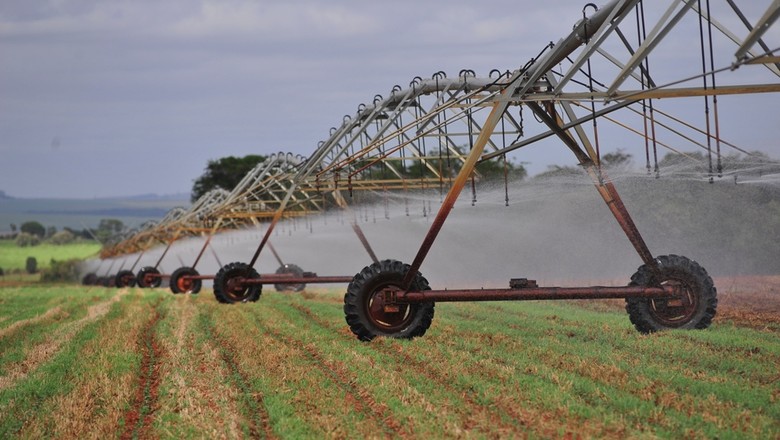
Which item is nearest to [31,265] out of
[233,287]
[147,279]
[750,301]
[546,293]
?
[147,279]

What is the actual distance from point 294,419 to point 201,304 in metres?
18.5

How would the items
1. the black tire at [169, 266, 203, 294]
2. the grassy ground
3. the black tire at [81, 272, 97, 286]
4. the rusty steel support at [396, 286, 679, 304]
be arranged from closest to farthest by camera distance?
the grassy ground → the rusty steel support at [396, 286, 679, 304] → the black tire at [169, 266, 203, 294] → the black tire at [81, 272, 97, 286]

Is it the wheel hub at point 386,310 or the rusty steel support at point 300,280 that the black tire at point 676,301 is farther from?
the rusty steel support at point 300,280

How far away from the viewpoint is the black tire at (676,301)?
14.1m

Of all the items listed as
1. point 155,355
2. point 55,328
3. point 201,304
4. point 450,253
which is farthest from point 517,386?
point 450,253

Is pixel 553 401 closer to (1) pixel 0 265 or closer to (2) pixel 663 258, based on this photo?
(2) pixel 663 258

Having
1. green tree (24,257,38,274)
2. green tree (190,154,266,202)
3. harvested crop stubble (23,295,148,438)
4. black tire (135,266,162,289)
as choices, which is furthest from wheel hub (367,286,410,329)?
green tree (24,257,38,274)

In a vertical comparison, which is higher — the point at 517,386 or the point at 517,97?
the point at 517,97

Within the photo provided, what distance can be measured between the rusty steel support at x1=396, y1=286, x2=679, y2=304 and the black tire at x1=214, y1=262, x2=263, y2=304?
12.9 metres

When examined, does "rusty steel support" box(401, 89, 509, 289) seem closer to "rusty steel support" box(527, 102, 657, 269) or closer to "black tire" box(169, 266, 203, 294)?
"rusty steel support" box(527, 102, 657, 269)

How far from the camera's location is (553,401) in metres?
9.43

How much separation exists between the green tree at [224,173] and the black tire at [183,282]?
2319 inches

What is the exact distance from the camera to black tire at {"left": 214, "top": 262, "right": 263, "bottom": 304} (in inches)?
1050

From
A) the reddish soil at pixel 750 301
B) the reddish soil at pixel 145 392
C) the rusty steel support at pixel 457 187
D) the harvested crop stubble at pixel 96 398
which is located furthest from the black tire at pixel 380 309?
the reddish soil at pixel 750 301
